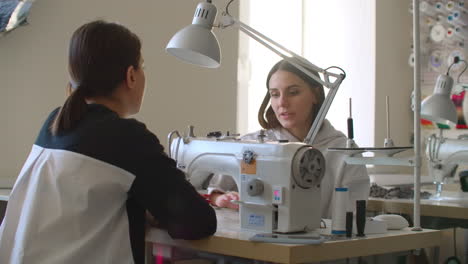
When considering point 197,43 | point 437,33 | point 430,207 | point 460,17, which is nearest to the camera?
point 197,43

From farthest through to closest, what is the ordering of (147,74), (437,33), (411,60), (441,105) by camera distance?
(411,60), (437,33), (147,74), (441,105)

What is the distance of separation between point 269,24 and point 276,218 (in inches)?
118

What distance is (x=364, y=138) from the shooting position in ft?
16.7

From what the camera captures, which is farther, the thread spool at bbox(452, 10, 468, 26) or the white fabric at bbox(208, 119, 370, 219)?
the thread spool at bbox(452, 10, 468, 26)

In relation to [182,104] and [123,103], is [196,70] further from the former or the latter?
[123,103]

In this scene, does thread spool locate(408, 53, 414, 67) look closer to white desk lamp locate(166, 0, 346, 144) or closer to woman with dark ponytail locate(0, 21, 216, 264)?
white desk lamp locate(166, 0, 346, 144)

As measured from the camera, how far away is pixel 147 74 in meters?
3.46

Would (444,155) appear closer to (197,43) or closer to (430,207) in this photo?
(430,207)

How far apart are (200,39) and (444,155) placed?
1689mm

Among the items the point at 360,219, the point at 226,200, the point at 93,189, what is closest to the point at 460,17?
the point at 226,200

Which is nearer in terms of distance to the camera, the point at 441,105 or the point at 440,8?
the point at 441,105

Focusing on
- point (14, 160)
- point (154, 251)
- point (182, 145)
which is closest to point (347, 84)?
point (14, 160)

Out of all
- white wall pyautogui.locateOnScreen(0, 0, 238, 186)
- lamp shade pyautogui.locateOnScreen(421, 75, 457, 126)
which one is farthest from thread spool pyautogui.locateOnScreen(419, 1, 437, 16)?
lamp shade pyautogui.locateOnScreen(421, 75, 457, 126)

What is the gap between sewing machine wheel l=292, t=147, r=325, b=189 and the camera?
64.9 inches
